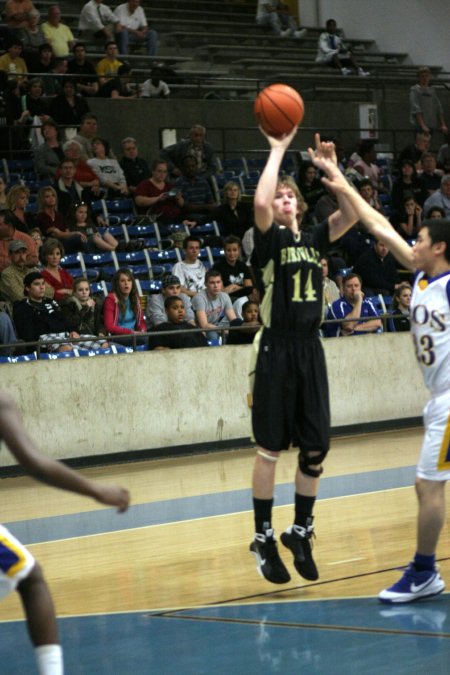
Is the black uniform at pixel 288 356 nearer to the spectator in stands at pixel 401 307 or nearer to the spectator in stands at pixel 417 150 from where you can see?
the spectator in stands at pixel 401 307

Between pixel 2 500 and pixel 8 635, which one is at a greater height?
pixel 8 635

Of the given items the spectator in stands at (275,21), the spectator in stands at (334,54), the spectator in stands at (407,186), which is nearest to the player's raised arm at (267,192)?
the spectator in stands at (407,186)

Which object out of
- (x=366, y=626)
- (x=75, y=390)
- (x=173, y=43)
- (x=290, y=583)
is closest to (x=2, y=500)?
(x=75, y=390)

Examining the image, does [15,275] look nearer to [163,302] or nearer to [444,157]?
[163,302]

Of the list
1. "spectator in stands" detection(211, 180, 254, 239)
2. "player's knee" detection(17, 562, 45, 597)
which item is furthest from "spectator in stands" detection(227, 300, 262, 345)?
"player's knee" detection(17, 562, 45, 597)

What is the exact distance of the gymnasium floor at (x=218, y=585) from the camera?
511 centimetres

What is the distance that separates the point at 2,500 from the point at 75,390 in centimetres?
195

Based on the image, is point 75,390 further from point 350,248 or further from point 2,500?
point 350,248

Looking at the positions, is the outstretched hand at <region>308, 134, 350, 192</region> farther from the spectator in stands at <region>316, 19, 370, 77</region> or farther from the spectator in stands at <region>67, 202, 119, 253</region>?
the spectator in stands at <region>316, 19, 370, 77</region>

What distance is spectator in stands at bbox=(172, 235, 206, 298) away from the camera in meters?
13.9

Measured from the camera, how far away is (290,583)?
6539 mm

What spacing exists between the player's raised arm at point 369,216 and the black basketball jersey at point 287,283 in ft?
1.09

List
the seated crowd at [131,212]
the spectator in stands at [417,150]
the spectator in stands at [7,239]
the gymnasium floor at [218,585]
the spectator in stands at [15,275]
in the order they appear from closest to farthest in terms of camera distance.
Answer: the gymnasium floor at [218,585] < the spectator in stands at [15,275] < the seated crowd at [131,212] < the spectator in stands at [7,239] < the spectator in stands at [417,150]

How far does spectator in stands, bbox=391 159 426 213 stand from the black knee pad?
11789 mm
